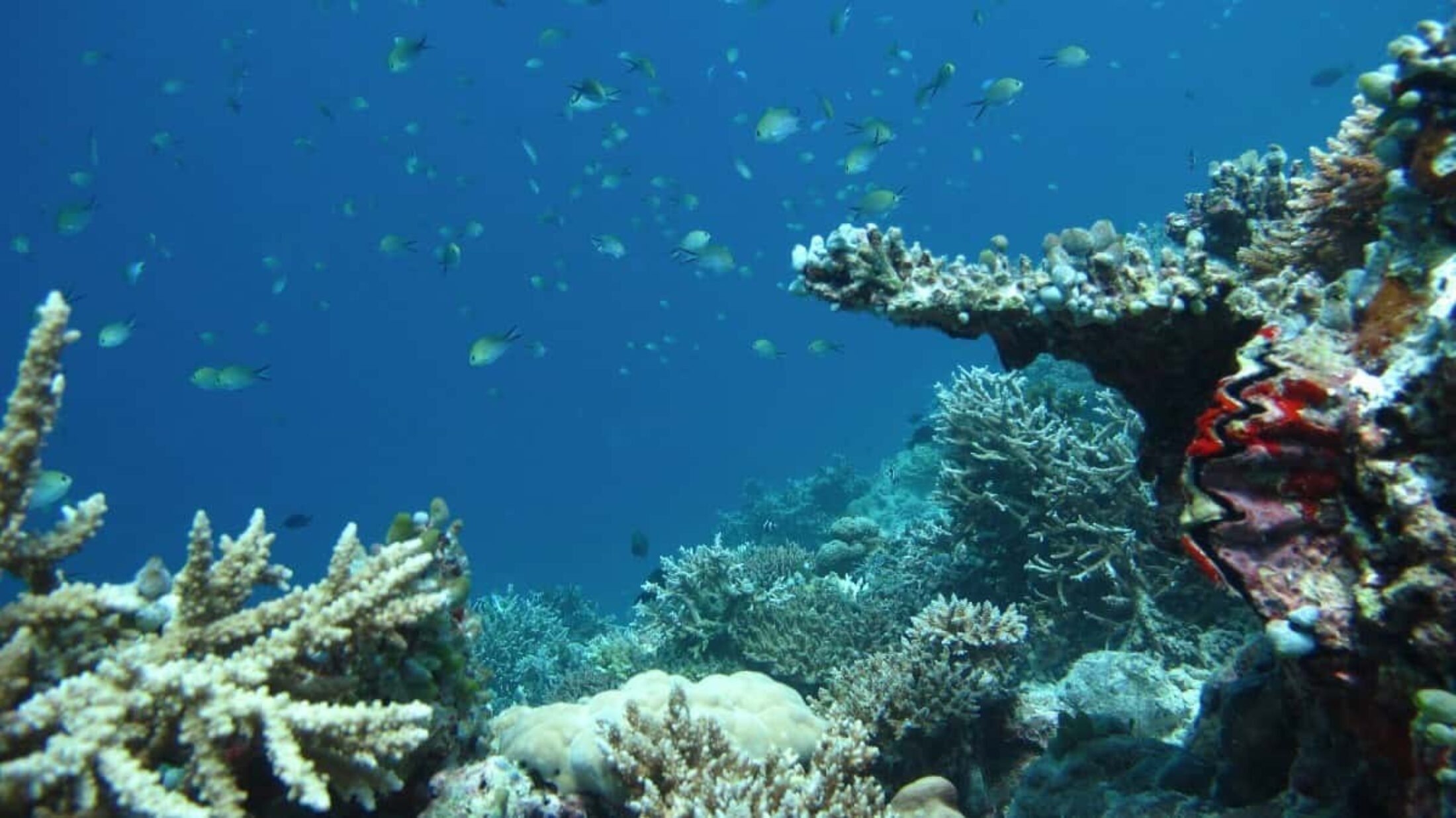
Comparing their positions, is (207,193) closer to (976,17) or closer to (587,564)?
(587,564)

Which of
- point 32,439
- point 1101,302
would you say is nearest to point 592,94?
point 1101,302

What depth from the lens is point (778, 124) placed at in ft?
39.9

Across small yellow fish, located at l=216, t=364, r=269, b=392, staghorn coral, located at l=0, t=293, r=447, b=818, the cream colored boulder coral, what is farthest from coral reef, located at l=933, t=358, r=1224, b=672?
small yellow fish, located at l=216, t=364, r=269, b=392

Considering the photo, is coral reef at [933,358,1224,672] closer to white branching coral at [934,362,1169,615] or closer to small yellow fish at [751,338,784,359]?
white branching coral at [934,362,1169,615]

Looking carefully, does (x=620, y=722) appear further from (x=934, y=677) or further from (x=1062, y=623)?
(x=1062, y=623)

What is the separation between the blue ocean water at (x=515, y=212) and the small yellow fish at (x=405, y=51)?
156ft

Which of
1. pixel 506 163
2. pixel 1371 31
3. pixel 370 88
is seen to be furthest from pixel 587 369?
pixel 1371 31

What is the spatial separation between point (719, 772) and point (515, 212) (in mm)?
92811

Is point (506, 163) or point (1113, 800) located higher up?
point (506, 163)

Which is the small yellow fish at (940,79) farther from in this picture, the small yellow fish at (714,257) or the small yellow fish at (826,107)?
the small yellow fish at (714,257)

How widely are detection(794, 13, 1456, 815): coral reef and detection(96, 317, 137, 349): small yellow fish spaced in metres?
13.0

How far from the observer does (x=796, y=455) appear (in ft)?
205

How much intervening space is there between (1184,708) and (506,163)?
93.4 metres

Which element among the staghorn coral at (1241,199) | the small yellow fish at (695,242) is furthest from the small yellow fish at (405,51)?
the staghorn coral at (1241,199)
